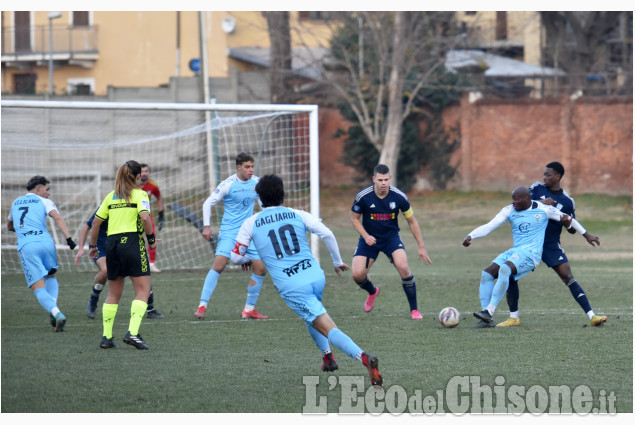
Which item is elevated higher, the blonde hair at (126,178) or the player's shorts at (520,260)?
the blonde hair at (126,178)

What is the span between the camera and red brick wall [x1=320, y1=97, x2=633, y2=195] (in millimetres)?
28609

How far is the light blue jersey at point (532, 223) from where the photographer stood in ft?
30.9

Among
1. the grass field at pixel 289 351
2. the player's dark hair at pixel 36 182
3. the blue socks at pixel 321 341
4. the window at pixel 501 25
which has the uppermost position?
the window at pixel 501 25

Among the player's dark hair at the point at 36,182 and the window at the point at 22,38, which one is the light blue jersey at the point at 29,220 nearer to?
the player's dark hair at the point at 36,182

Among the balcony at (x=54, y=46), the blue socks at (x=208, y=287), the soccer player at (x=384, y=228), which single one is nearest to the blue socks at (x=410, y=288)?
the soccer player at (x=384, y=228)

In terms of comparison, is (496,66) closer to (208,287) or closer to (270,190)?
(208,287)

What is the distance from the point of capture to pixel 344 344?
6.64m

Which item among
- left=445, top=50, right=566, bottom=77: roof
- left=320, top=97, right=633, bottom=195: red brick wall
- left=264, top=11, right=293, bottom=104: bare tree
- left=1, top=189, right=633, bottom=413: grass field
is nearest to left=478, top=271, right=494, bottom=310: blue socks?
left=1, top=189, right=633, bottom=413: grass field

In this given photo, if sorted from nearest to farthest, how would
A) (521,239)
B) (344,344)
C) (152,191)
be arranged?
(344,344) < (521,239) < (152,191)

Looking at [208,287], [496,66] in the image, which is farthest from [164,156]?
[208,287]

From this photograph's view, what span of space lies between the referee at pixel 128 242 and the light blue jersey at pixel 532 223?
3.53m

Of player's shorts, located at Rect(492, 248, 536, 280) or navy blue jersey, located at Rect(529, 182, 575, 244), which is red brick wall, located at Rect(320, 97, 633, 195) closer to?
navy blue jersey, located at Rect(529, 182, 575, 244)

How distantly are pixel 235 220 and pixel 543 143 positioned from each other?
2072cm

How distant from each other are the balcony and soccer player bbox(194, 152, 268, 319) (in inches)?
1114
